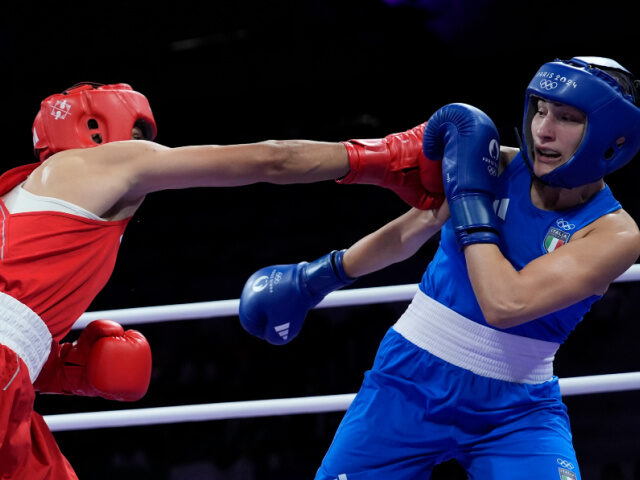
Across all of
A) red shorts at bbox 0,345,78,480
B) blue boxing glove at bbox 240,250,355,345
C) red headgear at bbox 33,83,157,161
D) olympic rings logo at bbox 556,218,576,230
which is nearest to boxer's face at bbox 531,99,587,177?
olympic rings logo at bbox 556,218,576,230

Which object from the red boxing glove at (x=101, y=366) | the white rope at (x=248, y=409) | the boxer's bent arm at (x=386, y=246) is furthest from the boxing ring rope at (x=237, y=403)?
the red boxing glove at (x=101, y=366)

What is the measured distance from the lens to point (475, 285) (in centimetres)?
173

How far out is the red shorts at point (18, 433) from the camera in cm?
163

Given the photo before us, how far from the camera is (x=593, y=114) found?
1.73 meters

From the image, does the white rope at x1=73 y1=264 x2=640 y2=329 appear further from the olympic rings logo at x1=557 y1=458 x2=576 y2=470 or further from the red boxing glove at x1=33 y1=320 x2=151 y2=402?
the olympic rings logo at x1=557 y1=458 x2=576 y2=470

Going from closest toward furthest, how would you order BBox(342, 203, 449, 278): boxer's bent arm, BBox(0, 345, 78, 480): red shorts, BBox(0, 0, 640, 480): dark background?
BBox(0, 345, 78, 480): red shorts → BBox(342, 203, 449, 278): boxer's bent arm → BBox(0, 0, 640, 480): dark background

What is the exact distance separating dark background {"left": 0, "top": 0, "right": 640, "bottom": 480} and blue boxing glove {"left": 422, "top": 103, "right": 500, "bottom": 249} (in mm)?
2638

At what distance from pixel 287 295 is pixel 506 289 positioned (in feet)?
2.32

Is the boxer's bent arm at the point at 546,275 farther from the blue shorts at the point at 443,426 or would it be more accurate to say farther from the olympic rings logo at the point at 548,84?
the olympic rings logo at the point at 548,84

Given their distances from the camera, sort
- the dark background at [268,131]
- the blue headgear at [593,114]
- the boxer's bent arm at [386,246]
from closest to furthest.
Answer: the blue headgear at [593,114] → the boxer's bent arm at [386,246] → the dark background at [268,131]

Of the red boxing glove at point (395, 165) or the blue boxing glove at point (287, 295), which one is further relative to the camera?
the blue boxing glove at point (287, 295)

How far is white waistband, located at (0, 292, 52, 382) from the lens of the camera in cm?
171

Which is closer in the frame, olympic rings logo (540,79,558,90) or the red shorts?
the red shorts

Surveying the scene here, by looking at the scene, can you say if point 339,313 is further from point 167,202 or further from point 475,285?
point 475,285
